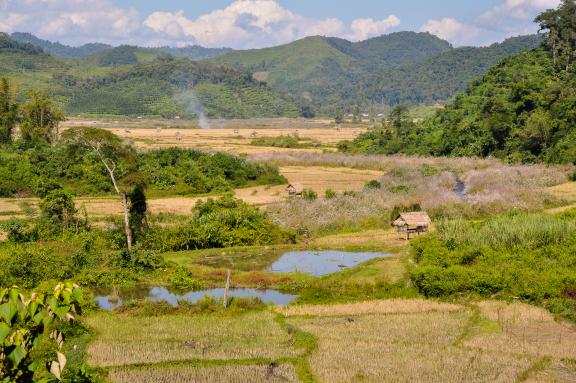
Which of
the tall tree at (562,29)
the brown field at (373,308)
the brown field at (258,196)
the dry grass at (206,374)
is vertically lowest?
the brown field at (258,196)

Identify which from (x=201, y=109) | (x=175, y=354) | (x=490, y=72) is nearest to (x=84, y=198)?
(x=175, y=354)

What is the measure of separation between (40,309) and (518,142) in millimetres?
60889

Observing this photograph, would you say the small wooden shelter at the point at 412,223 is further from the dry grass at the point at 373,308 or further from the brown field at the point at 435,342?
the brown field at the point at 435,342

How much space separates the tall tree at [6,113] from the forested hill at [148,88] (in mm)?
73853

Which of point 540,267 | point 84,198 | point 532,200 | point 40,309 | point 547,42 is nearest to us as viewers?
point 40,309

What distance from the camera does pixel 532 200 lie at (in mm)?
37969

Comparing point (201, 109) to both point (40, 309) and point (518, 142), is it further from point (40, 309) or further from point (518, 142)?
point (40, 309)

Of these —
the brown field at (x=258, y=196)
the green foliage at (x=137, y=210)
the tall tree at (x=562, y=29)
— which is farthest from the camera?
the tall tree at (x=562, y=29)

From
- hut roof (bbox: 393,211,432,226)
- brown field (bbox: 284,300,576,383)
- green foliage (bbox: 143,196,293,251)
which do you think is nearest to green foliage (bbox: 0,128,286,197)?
green foliage (bbox: 143,196,293,251)

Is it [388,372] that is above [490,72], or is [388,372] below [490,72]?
below

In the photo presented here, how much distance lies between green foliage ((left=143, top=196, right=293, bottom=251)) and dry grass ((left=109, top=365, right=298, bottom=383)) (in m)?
15.2

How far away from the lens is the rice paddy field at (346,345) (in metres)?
14.8

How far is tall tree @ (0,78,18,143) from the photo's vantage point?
62.0 metres

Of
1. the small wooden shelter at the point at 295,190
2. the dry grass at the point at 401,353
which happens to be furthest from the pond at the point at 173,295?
the small wooden shelter at the point at 295,190
